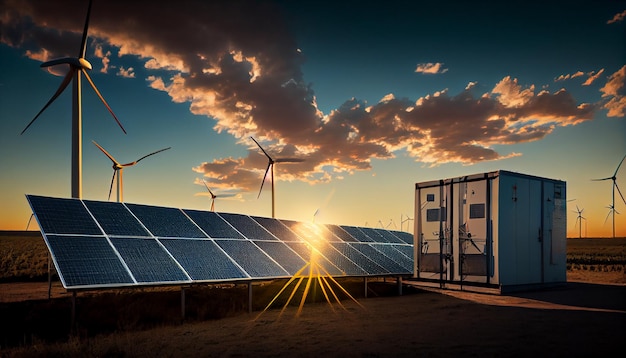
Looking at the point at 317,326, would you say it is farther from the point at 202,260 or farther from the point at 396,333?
the point at 202,260

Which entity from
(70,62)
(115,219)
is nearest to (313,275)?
(115,219)

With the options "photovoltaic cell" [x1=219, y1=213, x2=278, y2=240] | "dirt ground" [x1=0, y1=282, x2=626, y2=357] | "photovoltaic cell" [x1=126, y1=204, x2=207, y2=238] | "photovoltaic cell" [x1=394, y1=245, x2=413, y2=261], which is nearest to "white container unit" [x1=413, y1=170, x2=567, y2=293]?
"dirt ground" [x1=0, y1=282, x2=626, y2=357]

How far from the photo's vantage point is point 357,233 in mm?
28281

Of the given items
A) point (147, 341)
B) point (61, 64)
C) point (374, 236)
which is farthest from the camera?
point (374, 236)

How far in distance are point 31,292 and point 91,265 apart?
41.9 ft

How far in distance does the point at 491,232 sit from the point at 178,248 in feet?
44.0

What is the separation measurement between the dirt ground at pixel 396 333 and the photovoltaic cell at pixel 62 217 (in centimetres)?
388

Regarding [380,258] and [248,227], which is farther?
[380,258]

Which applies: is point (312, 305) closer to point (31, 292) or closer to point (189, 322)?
point (189, 322)

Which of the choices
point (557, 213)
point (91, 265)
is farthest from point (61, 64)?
point (557, 213)

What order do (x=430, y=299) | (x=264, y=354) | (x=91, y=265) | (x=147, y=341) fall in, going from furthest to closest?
(x=430, y=299) → (x=91, y=265) → (x=147, y=341) → (x=264, y=354)

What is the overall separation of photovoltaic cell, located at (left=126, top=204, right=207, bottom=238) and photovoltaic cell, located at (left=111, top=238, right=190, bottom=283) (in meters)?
1.27

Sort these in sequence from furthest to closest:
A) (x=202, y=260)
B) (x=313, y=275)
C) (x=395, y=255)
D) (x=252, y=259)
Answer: (x=395, y=255)
(x=313, y=275)
(x=252, y=259)
(x=202, y=260)

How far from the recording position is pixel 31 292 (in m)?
22.7
